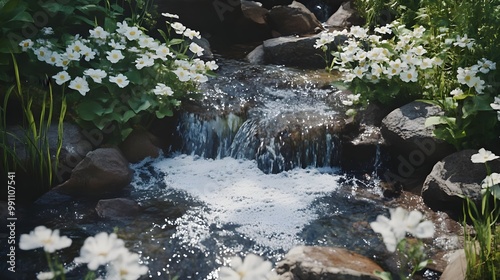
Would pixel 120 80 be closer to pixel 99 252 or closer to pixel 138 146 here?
pixel 138 146

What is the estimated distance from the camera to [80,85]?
4.83 meters

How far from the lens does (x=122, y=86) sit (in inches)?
194

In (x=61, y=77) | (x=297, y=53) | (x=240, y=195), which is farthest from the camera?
(x=297, y=53)

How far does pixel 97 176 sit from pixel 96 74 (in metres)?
0.93

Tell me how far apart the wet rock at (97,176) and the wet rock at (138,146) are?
1.42 feet

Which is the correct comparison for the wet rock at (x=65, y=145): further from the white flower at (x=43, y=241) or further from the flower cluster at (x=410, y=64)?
the white flower at (x=43, y=241)

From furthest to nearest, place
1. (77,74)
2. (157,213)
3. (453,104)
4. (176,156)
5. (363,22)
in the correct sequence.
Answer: (363,22)
(176,156)
(77,74)
(453,104)
(157,213)

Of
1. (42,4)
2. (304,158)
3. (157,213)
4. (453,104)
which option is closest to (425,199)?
(453,104)

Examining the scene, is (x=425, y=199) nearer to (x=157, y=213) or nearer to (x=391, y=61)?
(x=391, y=61)

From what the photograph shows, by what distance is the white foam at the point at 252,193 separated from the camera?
13.8 ft

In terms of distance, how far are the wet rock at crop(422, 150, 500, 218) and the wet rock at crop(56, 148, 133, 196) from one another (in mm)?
2494

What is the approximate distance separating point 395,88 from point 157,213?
2.50 meters

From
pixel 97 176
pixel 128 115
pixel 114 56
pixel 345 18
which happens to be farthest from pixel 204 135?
pixel 345 18

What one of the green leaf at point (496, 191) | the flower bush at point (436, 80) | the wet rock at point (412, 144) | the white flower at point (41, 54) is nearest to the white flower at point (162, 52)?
the white flower at point (41, 54)
